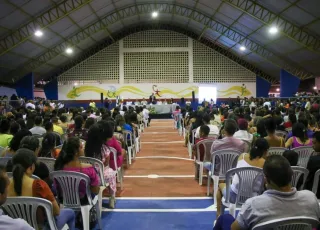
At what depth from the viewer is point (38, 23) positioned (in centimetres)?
1457

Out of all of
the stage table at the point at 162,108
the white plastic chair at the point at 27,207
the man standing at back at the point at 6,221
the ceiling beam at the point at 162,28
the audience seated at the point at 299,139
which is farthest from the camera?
the ceiling beam at the point at 162,28

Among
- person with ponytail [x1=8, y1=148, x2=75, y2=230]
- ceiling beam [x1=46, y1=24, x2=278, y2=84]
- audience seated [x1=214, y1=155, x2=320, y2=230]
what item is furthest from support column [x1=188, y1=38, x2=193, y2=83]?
audience seated [x1=214, y1=155, x2=320, y2=230]

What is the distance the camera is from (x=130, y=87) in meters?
23.8

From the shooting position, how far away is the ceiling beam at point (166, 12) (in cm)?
1887

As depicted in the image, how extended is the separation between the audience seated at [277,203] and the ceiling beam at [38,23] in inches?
544

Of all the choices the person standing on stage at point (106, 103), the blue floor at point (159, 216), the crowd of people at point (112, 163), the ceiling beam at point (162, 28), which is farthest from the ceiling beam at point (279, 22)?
the blue floor at point (159, 216)

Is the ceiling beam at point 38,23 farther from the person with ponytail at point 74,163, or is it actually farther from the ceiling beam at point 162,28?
the person with ponytail at point 74,163

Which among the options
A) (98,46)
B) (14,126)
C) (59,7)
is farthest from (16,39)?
(14,126)

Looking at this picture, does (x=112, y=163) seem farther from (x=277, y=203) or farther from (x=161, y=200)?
(x=277, y=203)

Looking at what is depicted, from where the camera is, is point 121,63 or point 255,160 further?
point 121,63

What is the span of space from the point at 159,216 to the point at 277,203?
2.43m

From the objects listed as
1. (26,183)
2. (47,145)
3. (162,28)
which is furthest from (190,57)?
(26,183)

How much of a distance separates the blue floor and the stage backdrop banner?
1929 cm

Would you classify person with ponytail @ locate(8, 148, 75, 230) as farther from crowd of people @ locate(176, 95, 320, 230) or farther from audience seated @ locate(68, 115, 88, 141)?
audience seated @ locate(68, 115, 88, 141)
